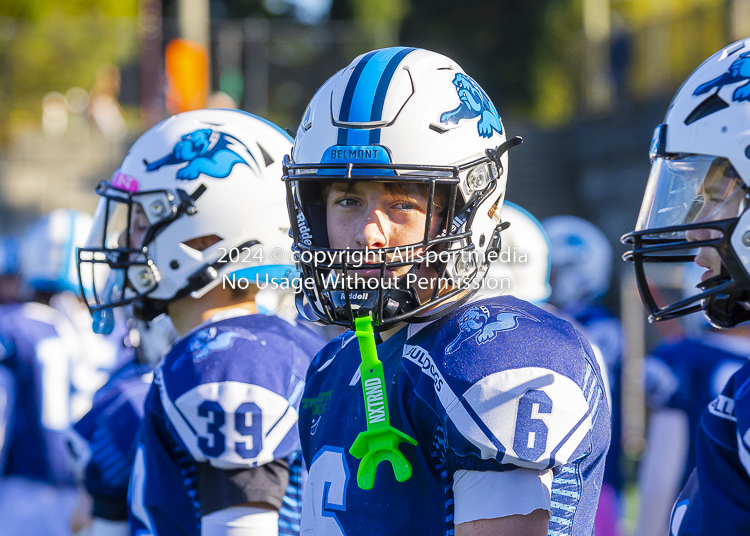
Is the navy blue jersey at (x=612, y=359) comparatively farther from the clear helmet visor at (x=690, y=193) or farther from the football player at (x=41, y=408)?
the clear helmet visor at (x=690, y=193)

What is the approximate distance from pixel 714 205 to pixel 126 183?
1.77m

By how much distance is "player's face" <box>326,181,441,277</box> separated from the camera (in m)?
1.93

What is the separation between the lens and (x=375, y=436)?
173 centimetres

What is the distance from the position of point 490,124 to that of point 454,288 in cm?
41

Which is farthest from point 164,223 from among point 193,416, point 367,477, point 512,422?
point 512,422

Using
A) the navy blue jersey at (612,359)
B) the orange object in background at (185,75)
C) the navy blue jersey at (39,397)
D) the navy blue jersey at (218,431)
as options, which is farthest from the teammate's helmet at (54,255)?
the orange object in background at (185,75)

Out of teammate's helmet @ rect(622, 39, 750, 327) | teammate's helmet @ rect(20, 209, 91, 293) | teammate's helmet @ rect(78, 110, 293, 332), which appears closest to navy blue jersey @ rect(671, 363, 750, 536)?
teammate's helmet @ rect(622, 39, 750, 327)

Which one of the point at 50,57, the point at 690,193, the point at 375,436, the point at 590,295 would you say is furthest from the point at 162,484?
the point at 50,57

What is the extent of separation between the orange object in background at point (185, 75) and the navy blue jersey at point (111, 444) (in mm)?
10514

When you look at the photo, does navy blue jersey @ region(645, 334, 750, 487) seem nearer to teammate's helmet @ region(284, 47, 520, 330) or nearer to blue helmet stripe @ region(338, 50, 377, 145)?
teammate's helmet @ region(284, 47, 520, 330)

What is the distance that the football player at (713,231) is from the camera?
1.78m

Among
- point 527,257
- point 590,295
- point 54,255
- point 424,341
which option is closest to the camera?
point 424,341

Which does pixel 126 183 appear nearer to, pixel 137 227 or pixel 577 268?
pixel 137 227

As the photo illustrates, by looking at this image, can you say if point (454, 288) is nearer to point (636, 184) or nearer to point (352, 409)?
point (352, 409)
